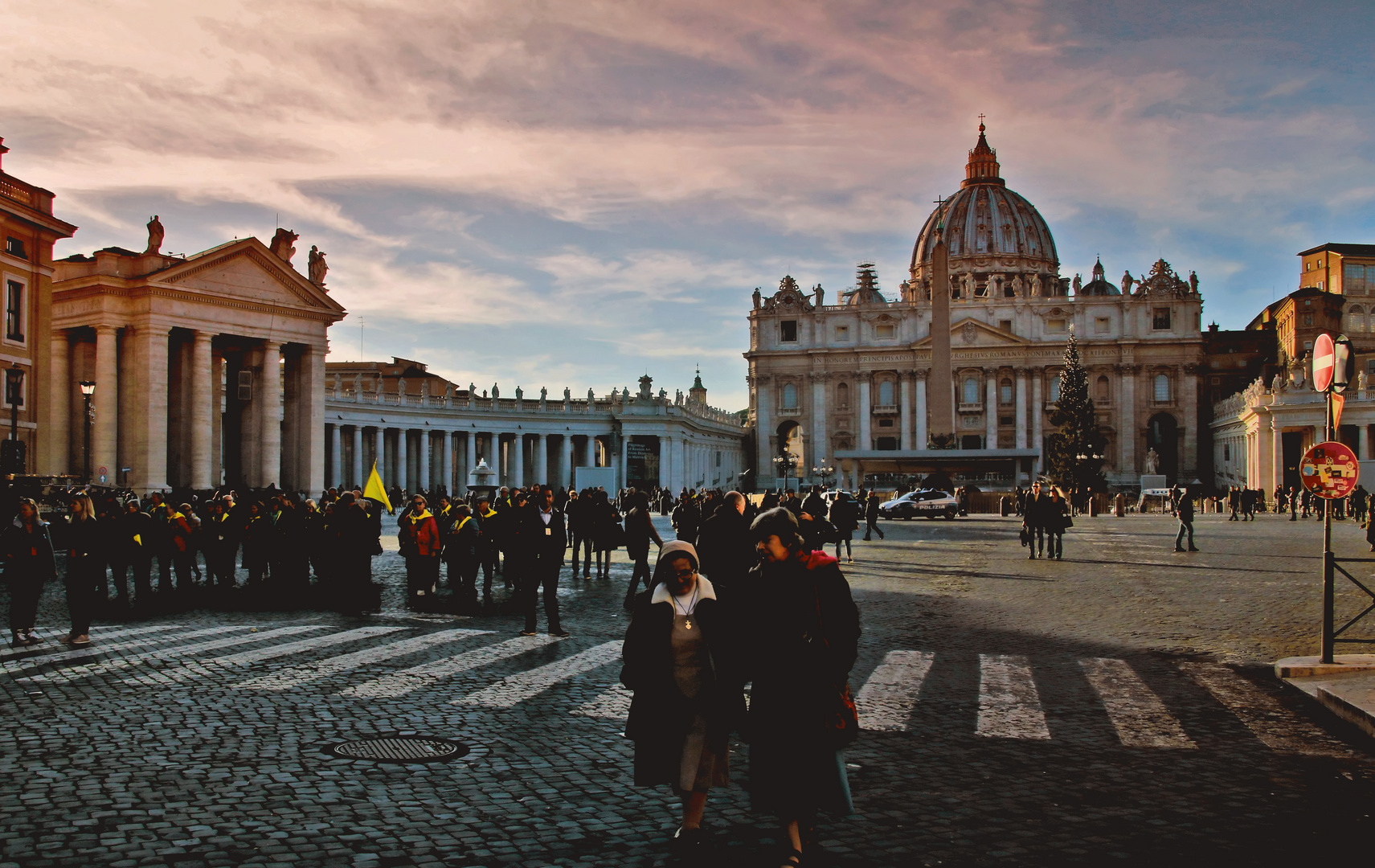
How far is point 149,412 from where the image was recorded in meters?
41.8

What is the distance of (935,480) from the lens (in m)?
65.6

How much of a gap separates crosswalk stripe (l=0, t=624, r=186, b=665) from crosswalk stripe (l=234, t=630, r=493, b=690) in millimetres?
2827

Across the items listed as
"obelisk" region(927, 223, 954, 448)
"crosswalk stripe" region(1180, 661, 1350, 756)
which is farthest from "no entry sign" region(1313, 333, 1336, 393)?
"obelisk" region(927, 223, 954, 448)

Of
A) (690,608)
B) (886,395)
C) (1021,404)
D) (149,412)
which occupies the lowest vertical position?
(690,608)

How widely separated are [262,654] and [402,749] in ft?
14.9

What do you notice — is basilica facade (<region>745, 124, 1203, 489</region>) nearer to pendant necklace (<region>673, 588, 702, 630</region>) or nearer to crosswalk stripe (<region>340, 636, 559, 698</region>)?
crosswalk stripe (<region>340, 636, 559, 698</region>)

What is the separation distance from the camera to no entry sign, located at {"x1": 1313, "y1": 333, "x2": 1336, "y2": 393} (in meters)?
11.2

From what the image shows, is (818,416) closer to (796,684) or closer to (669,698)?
(669,698)

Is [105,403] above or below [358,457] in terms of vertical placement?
above

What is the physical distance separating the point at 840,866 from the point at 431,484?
70.9m

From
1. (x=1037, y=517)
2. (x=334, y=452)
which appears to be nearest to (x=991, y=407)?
(x=334, y=452)

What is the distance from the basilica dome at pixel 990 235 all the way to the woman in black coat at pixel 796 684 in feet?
380

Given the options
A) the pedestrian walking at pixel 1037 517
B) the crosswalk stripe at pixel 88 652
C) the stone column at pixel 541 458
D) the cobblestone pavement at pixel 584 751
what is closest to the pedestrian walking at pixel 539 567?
the cobblestone pavement at pixel 584 751

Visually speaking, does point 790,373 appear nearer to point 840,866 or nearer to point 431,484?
point 431,484
